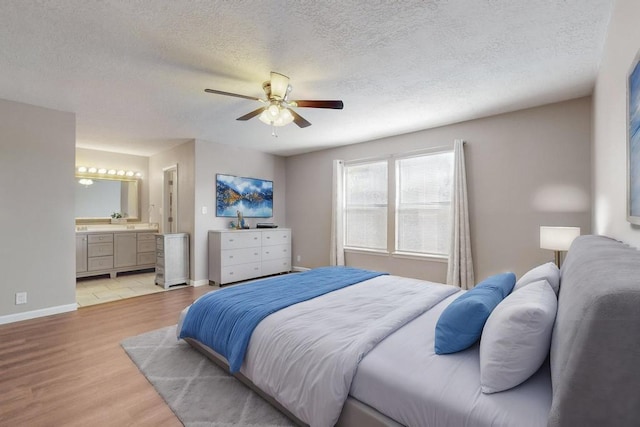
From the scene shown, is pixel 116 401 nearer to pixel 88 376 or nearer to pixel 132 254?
pixel 88 376

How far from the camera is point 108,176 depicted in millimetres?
6027

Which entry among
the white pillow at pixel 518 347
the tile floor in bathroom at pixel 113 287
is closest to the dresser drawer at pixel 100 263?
the tile floor in bathroom at pixel 113 287

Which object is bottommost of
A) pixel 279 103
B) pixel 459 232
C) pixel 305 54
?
pixel 459 232

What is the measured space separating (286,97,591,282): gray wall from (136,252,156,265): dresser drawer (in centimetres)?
490

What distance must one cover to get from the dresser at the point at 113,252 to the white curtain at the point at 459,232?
5707 millimetres

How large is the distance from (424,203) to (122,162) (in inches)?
239

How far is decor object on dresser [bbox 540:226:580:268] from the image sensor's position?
280 centimetres

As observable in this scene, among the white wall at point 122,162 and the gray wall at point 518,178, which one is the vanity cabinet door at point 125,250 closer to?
the white wall at point 122,162

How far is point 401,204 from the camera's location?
4.82m

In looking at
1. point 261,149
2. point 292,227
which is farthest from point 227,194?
point 292,227

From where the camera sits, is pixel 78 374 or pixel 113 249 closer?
pixel 78 374

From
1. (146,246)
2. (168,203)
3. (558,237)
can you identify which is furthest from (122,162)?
(558,237)

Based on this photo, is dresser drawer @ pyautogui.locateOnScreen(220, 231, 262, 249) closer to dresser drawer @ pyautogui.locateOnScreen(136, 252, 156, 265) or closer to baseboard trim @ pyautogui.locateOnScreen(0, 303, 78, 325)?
baseboard trim @ pyautogui.locateOnScreen(0, 303, 78, 325)

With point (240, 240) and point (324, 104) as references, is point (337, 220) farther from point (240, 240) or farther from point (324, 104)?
point (324, 104)
